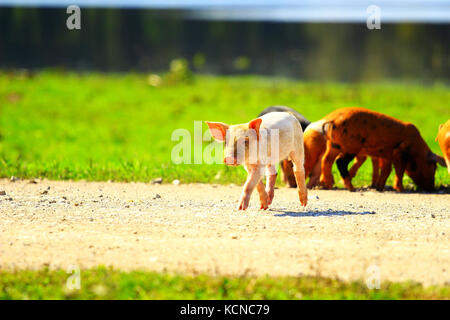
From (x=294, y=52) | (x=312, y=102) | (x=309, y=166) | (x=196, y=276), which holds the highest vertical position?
(x=294, y=52)

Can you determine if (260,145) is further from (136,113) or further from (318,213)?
(136,113)

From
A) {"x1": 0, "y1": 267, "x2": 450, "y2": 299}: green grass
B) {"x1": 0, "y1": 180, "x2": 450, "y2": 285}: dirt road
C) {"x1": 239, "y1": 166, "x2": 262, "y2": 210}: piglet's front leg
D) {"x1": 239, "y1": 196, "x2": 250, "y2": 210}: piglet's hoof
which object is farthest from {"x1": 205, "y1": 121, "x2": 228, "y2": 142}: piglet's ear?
{"x1": 0, "y1": 267, "x2": 450, "y2": 299}: green grass

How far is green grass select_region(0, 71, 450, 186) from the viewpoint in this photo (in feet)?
39.5

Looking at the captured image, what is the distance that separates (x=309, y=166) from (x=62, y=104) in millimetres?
11349

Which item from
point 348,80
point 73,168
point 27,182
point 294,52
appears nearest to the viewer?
point 27,182

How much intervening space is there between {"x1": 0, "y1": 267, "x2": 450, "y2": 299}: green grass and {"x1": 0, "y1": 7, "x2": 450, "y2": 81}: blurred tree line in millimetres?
24705

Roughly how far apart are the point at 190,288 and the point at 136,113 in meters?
14.6

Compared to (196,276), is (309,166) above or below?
above

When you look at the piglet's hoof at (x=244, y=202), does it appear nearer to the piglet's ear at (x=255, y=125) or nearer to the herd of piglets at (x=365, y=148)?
the piglet's ear at (x=255, y=125)

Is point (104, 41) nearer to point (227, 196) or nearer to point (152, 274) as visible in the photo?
point (227, 196)

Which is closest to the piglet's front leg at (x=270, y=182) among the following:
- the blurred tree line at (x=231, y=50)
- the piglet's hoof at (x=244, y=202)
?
the piglet's hoof at (x=244, y=202)

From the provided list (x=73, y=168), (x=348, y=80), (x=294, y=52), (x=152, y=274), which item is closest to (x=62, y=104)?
(x=73, y=168)

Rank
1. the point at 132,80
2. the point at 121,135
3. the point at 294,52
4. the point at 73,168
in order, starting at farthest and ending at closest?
1. the point at 294,52
2. the point at 132,80
3. the point at 121,135
4. the point at 73,168

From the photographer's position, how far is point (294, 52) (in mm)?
40438
